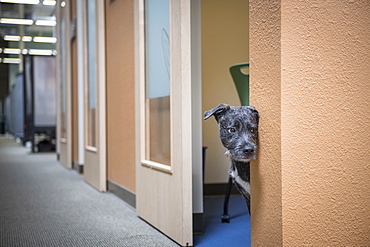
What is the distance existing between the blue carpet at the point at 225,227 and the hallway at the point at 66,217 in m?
0.22

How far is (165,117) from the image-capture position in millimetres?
2523

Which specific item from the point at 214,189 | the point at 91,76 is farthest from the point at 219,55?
the point at 91,76

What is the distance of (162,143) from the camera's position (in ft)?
8.43

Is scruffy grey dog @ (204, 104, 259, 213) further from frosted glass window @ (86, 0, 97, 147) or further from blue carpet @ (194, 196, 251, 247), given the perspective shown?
frosted glass window @ (86, 0, 97, 147)

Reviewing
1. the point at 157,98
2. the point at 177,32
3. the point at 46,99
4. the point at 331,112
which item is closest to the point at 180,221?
the point at 157,98

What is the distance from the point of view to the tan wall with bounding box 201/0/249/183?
3707mm

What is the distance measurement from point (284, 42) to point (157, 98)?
133 centimetres

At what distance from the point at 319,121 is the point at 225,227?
140 centimetres

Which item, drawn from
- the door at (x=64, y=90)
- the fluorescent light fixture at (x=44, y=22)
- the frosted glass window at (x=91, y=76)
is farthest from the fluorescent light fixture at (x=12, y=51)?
the frosted glass window at (x=91, y=76)

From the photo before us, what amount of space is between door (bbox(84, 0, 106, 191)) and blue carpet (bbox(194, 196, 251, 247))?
1.20m

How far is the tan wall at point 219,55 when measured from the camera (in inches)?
146

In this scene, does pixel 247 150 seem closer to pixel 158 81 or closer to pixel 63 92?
pixel 158 81

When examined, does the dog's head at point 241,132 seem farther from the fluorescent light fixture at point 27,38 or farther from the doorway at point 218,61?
the fluorescent light fixture at point 27,38

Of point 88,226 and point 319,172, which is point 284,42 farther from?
point 88,226
